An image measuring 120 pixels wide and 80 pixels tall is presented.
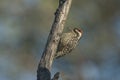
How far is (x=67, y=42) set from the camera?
444 cm

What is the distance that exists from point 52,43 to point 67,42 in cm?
25

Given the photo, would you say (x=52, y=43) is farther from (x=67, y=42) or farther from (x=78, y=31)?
(x=78, y=31)

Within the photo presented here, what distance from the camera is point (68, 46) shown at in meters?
4.49

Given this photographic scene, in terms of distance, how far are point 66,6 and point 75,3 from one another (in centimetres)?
937

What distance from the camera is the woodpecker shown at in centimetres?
434

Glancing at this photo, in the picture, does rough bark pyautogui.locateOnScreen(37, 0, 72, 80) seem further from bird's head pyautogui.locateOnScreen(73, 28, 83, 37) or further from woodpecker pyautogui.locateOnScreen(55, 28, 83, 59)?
bird's head pyautogui.locateOnScreen(73, 28, 83, 37)

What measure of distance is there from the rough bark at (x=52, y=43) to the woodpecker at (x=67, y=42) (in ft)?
0.26

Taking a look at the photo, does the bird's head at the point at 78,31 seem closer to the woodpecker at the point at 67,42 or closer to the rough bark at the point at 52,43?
the woodpecker at the point at 67,42

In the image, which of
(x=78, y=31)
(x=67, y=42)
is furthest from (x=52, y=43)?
(x=78, y=31)

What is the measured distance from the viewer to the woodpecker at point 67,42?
4.34 m

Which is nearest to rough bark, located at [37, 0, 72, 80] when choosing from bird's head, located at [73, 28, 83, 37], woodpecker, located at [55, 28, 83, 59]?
woodpecker, located at [55, 28, 83, 59]

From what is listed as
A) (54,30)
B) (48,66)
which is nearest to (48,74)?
(48,66)

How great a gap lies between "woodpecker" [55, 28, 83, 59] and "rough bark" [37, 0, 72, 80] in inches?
3.1

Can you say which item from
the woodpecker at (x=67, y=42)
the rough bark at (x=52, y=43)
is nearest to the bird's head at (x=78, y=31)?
the woodpecker at (x=67, y=42)
